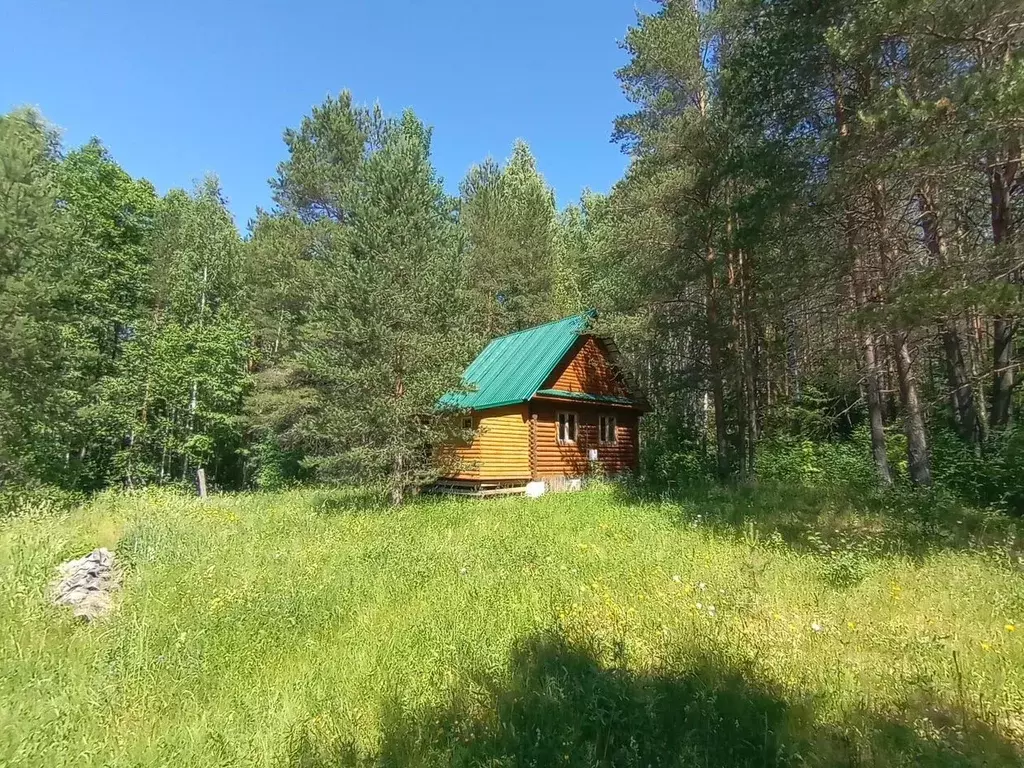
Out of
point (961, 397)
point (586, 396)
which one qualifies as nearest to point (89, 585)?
point (586, 396)

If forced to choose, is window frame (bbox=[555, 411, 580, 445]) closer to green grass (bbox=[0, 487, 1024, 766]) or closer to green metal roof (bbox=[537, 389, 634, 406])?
green metal roof (bbox=[537, 389, 634, 406])

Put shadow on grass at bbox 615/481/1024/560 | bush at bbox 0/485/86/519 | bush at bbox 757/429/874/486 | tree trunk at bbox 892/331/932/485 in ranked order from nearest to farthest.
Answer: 1. shadow on grass at bbox 615/481/1024/560
2. tree trunk at bbox 892/331/932/485
3. bush at bbox 0/485/86/519
4. bush at bbox 757/429/874/486

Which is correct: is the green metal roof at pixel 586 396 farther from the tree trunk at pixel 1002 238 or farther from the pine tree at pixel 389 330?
the tree trunk at pixel 1002 238

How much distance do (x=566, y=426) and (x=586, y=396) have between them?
1238 millimetres

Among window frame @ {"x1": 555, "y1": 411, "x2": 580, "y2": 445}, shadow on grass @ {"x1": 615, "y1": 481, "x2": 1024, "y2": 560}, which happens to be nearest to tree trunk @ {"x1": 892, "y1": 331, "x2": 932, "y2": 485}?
shadow on grass @ {"x1": 615, "y1": 481, "x2": 1024, "y2": 560}

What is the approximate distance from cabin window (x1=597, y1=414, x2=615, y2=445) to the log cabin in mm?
37

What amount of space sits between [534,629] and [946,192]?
11.0m

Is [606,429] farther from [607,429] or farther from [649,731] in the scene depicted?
[649,731]

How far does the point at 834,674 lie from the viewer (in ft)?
13.5

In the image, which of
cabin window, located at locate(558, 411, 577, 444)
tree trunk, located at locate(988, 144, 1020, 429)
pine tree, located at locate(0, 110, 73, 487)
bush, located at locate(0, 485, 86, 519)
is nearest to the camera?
tree trunk, located at locate(988, 144, 1020, 429)

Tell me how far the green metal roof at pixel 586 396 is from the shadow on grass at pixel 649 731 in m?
13.1

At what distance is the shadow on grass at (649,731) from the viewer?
3.20 m

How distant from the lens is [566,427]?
1856 centimetres

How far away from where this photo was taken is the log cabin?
16.6 m
